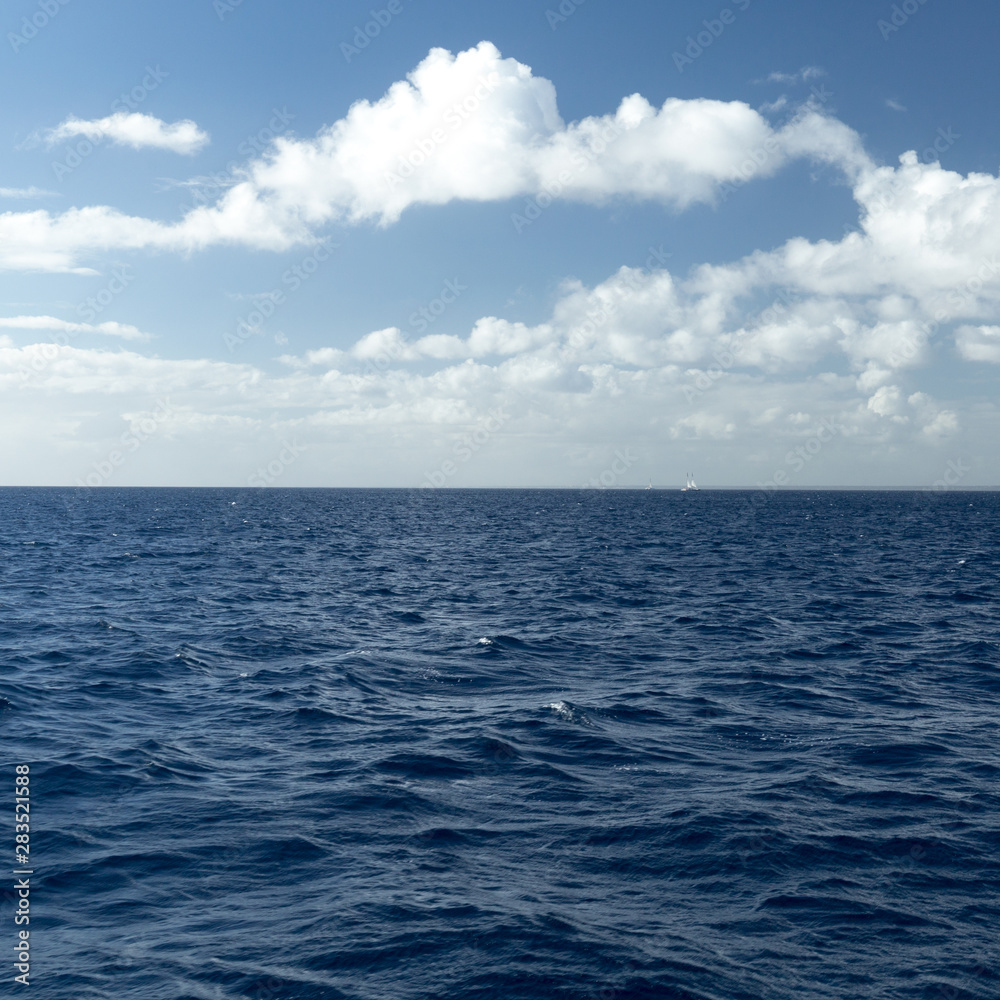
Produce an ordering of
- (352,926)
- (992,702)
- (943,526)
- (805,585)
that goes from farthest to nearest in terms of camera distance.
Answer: (943,526)
(805,585)
(992,702)
(352,926)

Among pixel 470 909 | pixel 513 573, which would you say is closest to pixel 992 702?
pixel 470 909

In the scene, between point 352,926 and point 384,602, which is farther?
point 384,602

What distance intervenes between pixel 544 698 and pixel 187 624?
2132 centimetres

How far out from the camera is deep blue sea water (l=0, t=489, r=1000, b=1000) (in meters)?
11.7

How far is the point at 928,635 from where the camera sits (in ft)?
120

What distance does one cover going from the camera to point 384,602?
4784 cm

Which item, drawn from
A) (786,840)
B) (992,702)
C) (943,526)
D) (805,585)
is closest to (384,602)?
(805,585)

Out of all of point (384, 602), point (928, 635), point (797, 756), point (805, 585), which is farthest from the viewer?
point (805, 585)

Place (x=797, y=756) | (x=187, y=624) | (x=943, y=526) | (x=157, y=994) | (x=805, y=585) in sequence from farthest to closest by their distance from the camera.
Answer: (x=943, y=526) < (x=805, y=585) < (x=187, y=624) < (x=797, y=756) < (x=157, y=994)

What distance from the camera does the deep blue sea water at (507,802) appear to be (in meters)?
11.7

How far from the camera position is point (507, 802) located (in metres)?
17.6

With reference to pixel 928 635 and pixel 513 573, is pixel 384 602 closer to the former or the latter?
pixel 513 573

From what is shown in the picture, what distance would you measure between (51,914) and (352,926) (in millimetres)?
4887

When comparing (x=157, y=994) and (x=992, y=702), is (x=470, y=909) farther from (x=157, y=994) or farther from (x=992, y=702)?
(x=992, y=702)
